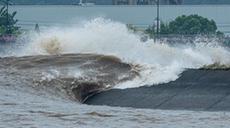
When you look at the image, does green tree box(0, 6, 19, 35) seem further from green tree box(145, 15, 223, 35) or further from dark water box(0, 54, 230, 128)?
dark water box(0, 54, 230, 128)

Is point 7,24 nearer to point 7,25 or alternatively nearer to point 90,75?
point 7,25

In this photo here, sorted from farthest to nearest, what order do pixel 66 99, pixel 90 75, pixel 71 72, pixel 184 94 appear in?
pixel 71 72 → pixel 90 75 → pixel 66 99 → pixel 184 94

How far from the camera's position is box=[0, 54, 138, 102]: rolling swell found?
89.8 ft

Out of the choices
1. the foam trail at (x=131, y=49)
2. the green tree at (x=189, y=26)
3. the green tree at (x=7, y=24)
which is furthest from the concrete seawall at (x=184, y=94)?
the green tree at (x=7, y=24)

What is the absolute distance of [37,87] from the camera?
89.9 feet

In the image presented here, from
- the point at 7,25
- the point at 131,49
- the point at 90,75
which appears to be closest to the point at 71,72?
the point at 90,75

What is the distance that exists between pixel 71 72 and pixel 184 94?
5.34 meters

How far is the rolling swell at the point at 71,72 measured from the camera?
27359mm

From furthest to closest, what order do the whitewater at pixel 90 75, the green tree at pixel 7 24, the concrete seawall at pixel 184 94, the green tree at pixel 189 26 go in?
the green tree at pixel 7 24
the green tree at pixel 189 26
the concrete seawall at pixel 184 94
the whitewater at pixel 90 75

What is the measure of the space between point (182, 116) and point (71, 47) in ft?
50.2

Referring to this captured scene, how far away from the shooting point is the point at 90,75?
28766 mm

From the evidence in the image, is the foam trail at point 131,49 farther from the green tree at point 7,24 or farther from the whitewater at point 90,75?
the green tree at point 7,24

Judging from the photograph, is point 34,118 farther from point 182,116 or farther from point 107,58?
point 107,58

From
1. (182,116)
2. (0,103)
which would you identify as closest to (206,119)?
(182,116)
